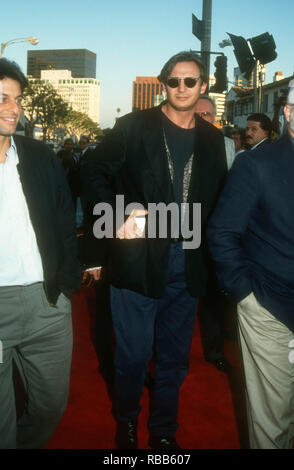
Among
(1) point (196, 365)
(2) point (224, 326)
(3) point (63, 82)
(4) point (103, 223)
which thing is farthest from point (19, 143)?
(3) point (63, 82)

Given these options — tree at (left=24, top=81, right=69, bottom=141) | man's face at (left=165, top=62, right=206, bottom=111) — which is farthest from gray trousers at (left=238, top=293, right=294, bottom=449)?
tree at (left=24, top=81, right=69, bottom=141)

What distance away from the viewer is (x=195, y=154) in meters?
2.71

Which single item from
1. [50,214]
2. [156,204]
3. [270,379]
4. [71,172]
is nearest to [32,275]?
[50,214]

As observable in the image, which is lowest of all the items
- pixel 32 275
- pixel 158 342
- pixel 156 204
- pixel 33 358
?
pixel 158 342

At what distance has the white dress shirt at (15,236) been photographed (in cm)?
215

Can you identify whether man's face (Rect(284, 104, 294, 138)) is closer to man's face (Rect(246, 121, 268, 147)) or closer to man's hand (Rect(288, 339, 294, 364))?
man's hand (Rect(288, 339, 294, 364))

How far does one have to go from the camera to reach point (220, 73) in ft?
39.9


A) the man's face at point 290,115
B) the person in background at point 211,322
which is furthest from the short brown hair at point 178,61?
the person in background at point 211,322

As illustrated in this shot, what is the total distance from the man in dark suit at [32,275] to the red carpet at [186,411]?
675mm

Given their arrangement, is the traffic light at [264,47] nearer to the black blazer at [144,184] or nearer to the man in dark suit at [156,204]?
the man in dark suit at [156,204]

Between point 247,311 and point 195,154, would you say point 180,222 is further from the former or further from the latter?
point 247,311

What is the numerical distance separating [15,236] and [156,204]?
2.67 feet

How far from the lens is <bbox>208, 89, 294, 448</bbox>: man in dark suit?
211cm

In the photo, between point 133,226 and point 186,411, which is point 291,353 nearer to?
point 133,226
